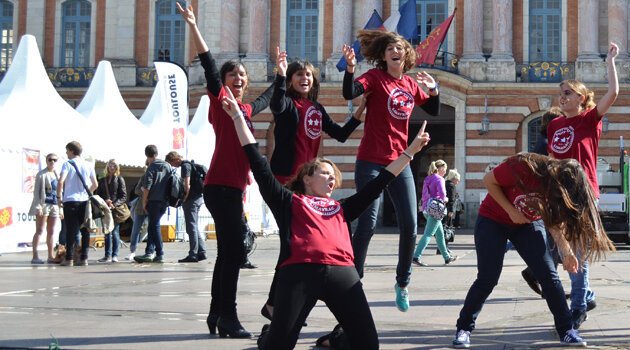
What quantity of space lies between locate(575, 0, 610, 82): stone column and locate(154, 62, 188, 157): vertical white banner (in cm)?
1741

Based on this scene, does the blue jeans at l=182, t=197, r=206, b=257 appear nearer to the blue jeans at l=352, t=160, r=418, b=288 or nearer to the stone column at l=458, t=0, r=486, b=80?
the blue jeans at l=352, t=160, r=418, b=288

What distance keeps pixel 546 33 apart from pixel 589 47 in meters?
1.67

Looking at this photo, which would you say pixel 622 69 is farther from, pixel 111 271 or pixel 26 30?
pixel 111 271

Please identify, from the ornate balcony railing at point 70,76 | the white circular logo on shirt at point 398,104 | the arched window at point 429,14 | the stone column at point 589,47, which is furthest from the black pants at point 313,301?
the ornate balcony railing at point 70,76

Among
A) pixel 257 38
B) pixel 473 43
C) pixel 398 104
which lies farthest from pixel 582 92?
pixel 257 38

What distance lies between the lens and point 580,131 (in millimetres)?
7617

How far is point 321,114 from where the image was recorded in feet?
23.9

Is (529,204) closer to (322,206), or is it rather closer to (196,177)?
(322,206)

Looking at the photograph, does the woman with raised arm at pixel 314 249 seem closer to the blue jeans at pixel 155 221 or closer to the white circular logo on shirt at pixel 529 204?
the white circular logo on shirt at pixel 529 204

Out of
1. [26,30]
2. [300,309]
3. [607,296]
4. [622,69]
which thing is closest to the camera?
[300,309]

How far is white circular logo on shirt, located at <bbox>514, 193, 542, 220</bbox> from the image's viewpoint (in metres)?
6.21

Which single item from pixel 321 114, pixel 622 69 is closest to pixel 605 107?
pixel 321 114

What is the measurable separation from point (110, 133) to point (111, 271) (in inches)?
349

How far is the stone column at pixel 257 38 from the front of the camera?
122 feet
